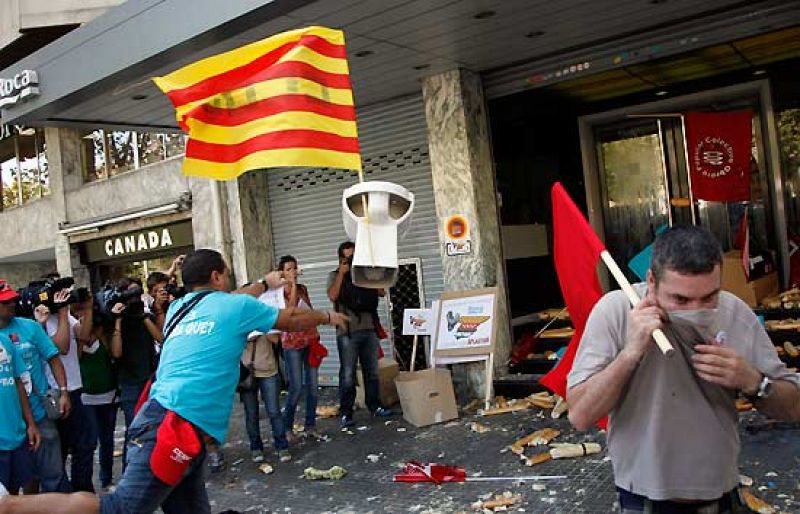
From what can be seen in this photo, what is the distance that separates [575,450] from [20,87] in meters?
7.79

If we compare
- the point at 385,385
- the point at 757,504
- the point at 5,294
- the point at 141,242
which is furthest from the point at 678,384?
the point at 141,242

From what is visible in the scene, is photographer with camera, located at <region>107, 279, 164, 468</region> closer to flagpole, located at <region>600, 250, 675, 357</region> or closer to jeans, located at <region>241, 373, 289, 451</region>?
jeans, located at <region>241, 373, 289, 451</region>

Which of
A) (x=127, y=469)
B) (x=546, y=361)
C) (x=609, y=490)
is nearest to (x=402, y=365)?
(x=546, y=361)

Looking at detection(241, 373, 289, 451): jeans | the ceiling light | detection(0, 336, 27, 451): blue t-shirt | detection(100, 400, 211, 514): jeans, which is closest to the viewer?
detection(100, 400, 211, 514): jeans

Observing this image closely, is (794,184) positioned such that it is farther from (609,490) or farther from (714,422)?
(714,422)

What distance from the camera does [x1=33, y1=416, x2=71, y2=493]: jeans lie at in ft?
17.0

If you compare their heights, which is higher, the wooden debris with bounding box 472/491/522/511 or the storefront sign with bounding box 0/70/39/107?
the storefront sign with bounding box 0/70/39/107

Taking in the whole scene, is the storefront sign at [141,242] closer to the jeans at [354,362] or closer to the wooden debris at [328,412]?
the wooden debris at [328,412]

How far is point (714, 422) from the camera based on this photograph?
7.06ft

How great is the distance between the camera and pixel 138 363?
658cm

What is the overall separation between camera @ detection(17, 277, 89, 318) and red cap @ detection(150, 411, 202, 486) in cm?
300

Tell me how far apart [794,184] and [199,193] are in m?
9.20

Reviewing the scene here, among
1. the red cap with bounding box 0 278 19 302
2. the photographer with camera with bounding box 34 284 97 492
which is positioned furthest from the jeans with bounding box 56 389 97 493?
the red cap with bounding box 0 278 19 302

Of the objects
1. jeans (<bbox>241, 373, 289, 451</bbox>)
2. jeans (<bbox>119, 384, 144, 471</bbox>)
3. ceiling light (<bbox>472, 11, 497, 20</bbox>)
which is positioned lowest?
jeans (<bbox>241, 373, 289, 451</bbox>)
